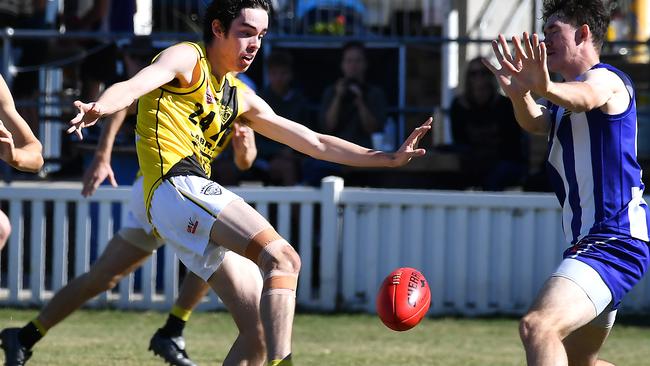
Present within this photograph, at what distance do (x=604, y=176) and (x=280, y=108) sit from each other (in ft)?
19.5

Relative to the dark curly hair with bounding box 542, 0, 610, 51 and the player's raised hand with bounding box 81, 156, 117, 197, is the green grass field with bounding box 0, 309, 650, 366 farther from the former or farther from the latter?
the dark curly hair with bounding box 542, 0, 610, 51

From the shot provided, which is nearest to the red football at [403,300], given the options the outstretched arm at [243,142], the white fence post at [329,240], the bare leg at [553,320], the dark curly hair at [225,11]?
the bare leg at [553,320]

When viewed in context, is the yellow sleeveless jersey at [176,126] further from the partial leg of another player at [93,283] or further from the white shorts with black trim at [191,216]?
the partial leg of another player at [93,283]

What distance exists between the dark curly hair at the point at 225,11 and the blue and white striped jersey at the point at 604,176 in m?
1.54

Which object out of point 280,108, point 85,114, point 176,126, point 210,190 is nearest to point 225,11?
point 176,126

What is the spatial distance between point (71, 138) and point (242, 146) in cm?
531

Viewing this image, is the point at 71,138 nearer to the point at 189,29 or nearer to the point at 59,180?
the point at 59,180

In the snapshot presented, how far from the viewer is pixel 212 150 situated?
563 cm

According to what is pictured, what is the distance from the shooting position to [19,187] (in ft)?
32.4

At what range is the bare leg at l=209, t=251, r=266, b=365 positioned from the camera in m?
5.30

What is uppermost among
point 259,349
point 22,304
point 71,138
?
point 71,138

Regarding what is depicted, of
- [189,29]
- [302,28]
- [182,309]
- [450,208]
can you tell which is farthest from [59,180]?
[182,309]

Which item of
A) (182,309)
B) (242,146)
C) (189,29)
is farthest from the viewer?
(189,29)

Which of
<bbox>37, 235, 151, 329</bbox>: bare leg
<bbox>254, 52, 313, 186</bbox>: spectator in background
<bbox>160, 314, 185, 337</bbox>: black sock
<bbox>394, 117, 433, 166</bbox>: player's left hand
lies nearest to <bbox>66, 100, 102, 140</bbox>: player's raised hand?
<bbox>394, 117, 433, 166</bbox>: player's left hand
